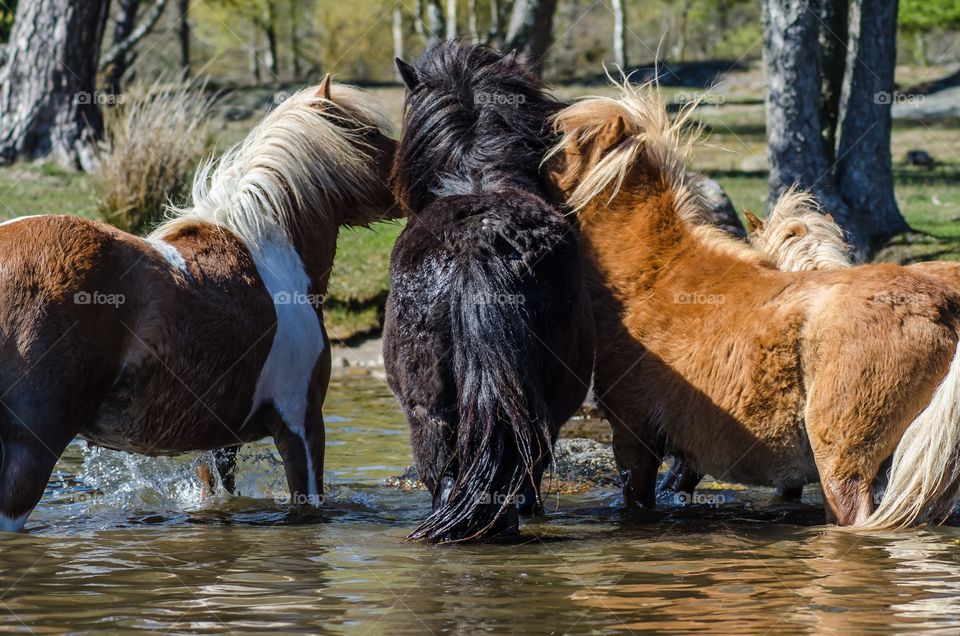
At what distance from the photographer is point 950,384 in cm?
419

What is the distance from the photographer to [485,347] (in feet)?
13.7

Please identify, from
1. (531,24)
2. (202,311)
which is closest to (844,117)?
(531,24)

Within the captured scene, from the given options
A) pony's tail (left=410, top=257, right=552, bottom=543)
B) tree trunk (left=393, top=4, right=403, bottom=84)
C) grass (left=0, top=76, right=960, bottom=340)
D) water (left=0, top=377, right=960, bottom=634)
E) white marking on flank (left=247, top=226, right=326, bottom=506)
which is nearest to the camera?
water (left=0, top=377, right=960, bottom=634)

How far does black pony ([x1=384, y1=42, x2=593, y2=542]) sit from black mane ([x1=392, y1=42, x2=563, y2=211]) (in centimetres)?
27

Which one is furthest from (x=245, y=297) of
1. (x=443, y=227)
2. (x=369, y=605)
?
(x=369, y=605)

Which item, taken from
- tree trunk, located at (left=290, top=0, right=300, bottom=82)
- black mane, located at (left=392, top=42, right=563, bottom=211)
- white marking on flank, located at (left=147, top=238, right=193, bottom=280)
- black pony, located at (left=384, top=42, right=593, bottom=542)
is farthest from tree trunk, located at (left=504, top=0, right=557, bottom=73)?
tree trunk, located at (left=290, top=0, right=300, bottom=82)

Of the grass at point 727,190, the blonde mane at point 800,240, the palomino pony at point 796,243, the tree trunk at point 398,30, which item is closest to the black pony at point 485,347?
the palomino pony at point 796,243

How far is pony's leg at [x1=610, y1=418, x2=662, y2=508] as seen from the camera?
5145 mm
